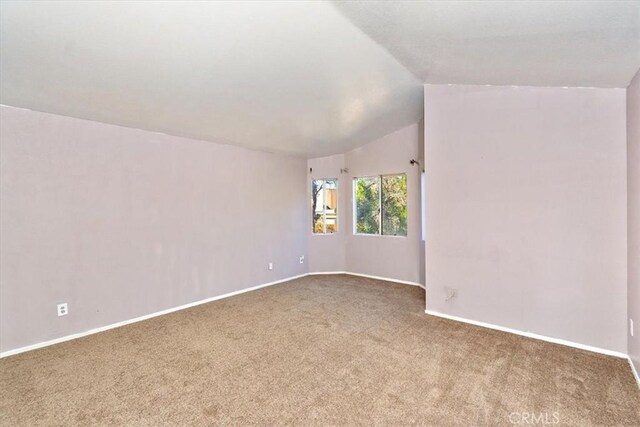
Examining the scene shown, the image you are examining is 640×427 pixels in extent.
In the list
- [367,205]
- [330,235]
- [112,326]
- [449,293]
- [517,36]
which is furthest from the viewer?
[330,235]

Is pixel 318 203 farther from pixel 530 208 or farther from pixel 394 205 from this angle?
pixel 530 208

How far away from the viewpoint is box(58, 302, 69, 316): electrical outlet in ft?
10.3

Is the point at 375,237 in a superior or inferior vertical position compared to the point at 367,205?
inferior

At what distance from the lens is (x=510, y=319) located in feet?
10.8

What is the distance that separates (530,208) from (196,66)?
3.43m

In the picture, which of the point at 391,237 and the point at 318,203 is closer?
the point at 391,237

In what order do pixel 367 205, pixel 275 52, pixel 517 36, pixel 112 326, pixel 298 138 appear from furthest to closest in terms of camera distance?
pixel 367 205 < pixel 298 138 < pixel 112 326 < pixel 275 52 < pixel 517 36

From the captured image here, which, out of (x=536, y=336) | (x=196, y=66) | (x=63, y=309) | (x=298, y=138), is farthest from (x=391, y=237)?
(x=63, y=309)

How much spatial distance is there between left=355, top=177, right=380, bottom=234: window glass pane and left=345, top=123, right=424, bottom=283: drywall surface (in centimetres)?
14

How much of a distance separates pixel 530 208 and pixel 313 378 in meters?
2.68

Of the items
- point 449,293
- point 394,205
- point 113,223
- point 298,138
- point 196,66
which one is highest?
point 196,66

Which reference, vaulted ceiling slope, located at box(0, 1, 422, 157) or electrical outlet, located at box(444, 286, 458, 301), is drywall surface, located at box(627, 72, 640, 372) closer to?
electrical outlet, located at box(444, 286, 458, 301)

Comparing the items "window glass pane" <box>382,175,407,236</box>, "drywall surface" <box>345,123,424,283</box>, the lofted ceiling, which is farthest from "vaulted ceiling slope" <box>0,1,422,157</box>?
→ "window glass pane" <box>382,175,407,236</box>

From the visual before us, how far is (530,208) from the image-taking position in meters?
3.16
